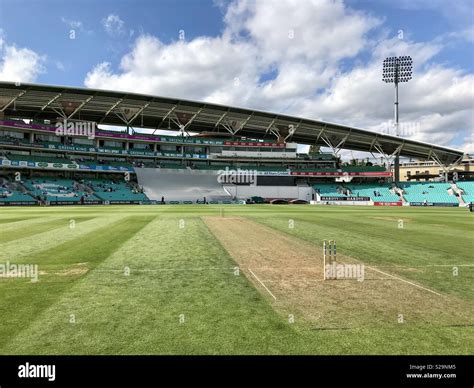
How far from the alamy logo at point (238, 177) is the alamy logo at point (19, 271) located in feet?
250

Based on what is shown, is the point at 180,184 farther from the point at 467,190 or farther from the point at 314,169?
the point at 467,190

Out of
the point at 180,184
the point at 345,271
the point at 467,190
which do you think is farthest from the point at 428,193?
the point at 345,271

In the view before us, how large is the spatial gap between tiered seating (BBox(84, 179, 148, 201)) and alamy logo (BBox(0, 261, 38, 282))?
60152 mm

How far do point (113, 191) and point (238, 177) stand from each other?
103 feet

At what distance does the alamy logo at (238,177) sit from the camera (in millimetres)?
87250

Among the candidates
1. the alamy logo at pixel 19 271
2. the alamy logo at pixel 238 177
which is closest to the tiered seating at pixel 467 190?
the alamy logo at pixel 238 177

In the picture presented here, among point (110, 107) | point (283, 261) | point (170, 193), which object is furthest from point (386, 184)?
point (283, 261)

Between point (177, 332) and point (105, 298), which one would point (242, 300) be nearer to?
point (177, 332)

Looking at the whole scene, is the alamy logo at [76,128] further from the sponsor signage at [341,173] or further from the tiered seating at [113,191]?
the sponsor signage at [341,173]

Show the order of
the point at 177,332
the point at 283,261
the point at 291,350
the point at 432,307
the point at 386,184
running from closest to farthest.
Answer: the point at 291,350, the point at 177,332, the point at 432,307, the point at 283,261, the point at 386,184

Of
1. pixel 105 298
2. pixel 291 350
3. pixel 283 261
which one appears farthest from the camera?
pixel 283 261

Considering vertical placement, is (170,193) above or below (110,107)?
below
